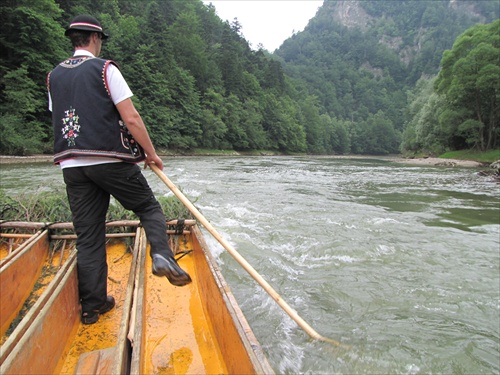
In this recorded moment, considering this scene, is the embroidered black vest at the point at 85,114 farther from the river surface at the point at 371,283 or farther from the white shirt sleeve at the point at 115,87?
the river surface at the point at 371,283

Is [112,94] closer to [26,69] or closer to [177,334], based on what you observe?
[177,334]

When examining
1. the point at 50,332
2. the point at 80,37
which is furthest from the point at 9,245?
the point at 80,37

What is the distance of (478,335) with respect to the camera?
3623 millimetres

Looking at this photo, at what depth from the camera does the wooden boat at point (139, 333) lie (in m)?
1.84

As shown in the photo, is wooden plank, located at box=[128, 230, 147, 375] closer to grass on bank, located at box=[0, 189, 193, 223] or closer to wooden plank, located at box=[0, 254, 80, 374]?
wooden plank, located at box=[0, 254, 80, 374]

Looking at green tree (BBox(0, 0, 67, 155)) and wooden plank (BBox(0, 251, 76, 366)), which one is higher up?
green tree (BBox(0, 0, 67, 155))

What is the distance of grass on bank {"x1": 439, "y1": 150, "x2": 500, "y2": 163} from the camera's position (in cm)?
3303

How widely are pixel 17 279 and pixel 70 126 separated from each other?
165 cm

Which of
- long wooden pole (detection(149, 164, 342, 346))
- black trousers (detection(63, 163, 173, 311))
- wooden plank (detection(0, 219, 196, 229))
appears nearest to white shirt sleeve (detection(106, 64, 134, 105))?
black trousers (detection(63, 163, 173, 311))

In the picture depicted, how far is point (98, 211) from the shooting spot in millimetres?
2762

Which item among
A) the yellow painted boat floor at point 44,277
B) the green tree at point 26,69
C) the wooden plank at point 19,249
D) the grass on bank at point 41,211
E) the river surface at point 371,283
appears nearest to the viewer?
the yellow painted boat floor at point 44,277

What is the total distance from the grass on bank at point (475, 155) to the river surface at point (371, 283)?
2871cm

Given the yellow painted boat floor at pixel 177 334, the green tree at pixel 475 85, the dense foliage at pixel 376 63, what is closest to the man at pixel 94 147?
the yellow painted boat floor at pixel 177 334

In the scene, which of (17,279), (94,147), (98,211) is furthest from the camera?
(17,279)
